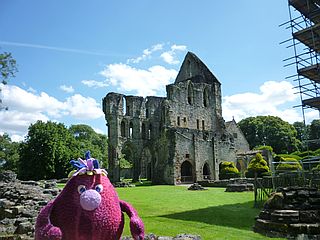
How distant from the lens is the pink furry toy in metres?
3.74

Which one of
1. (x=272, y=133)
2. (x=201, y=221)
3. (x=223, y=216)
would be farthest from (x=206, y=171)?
(x=272, y=133)

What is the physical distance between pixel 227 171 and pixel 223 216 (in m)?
25.6

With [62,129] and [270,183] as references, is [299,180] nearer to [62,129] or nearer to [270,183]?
[270,183]

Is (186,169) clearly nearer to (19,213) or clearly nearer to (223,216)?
(223,216)

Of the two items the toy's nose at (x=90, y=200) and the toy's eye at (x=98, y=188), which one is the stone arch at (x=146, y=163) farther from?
the toy's nose at (x=90, y=200)

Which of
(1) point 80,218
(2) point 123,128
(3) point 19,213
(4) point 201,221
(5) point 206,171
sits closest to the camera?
(1) point 80,218

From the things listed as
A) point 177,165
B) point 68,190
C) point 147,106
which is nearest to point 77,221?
point 68,190

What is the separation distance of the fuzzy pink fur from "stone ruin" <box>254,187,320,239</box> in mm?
6123

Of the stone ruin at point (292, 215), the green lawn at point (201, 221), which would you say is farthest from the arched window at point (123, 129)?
the stone ruin at point (292, 215)

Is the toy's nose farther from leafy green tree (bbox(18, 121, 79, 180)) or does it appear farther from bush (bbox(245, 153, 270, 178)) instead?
leafy green tree (bbox(18, 121, 79, 180))

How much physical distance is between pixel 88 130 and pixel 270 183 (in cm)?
6747

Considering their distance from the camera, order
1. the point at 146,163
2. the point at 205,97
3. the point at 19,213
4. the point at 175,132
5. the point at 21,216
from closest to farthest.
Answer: the point at 21,216 < the point at 19,213 < the point at 175,132 < the point at 146,163 < the point at 205,97

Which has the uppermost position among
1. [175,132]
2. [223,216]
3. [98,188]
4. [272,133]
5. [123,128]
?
[272,133]

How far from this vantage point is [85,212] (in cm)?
383
